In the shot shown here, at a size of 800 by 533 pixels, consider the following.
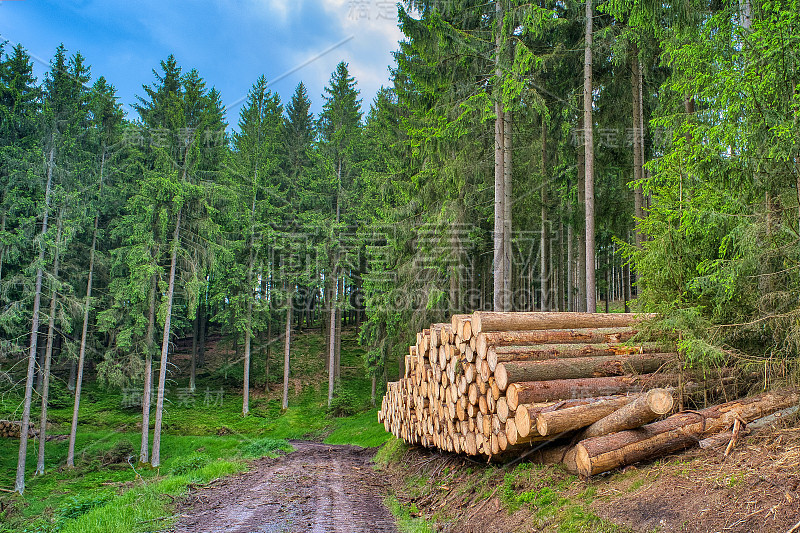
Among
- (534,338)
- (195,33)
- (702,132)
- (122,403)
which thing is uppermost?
(195,33)

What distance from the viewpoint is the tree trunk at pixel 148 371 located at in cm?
1759

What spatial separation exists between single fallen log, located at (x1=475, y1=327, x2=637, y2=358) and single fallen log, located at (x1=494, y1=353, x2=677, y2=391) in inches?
16.3

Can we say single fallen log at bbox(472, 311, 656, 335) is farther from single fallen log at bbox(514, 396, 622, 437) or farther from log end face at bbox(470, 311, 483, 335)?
single fallen log at bbox(514, 396, 622, 437)

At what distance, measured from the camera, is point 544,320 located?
7391 millimetres

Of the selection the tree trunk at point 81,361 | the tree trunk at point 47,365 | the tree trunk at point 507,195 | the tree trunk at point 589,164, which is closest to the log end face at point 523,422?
the tree trunk at point 507,195

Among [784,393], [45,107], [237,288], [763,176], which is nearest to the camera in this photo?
[784,393]

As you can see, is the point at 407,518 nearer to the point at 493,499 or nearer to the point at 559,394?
the point at 493,499

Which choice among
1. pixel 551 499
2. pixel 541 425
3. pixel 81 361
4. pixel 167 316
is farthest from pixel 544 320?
pixel 81 361

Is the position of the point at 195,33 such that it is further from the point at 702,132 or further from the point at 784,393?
the point at 784,393

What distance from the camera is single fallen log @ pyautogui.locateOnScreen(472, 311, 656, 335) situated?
670 cm

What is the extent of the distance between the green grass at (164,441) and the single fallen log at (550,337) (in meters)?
Result: 4.72

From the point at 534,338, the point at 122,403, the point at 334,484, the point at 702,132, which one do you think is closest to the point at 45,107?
the point at 122,403

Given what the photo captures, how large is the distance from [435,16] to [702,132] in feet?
31.5

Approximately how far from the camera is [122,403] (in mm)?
23047
